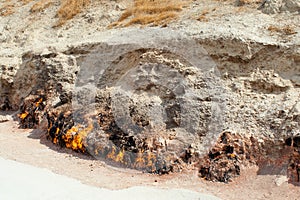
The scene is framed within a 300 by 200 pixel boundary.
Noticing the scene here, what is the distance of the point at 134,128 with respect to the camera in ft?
40.3

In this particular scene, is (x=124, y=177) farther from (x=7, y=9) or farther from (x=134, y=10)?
(x=7, y=9)

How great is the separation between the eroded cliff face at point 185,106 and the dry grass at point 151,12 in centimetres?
314

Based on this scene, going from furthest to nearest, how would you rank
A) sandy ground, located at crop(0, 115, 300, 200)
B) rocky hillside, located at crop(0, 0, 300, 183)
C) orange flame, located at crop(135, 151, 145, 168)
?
orange flame, located at crop(135, 151, 145, 168)
rocky hillside, located at crop(0, 0, 300, 183)
sandy ground, located at crop(0, 115, 300, 200)

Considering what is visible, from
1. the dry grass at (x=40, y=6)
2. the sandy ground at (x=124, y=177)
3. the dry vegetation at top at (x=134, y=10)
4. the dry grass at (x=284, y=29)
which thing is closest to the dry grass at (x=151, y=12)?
the dry vegetation at top at (x=134, y=10)

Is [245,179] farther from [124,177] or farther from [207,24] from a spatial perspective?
[207,24]

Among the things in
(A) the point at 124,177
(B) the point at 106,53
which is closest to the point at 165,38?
(B) the point at 106,53

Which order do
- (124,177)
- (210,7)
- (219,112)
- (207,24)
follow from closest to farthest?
(124,177) < (219,112) < (207,24) < (210,7)

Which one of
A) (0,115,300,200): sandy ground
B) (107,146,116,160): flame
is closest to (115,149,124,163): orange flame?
(107,146,116,160): flame

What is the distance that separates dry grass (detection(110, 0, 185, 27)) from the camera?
18.6 metres

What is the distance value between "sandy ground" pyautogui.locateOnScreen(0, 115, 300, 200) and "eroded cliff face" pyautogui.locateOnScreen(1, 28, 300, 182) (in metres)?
0.31

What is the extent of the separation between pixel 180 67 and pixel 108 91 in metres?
3.15

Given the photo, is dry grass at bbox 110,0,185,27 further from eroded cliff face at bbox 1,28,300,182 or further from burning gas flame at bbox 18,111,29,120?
burning gas flame at bbox 18,111,29,120

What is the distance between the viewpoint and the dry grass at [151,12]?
61.2 feet

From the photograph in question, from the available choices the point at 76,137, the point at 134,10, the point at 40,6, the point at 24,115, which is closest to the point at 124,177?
the point at 76,137
